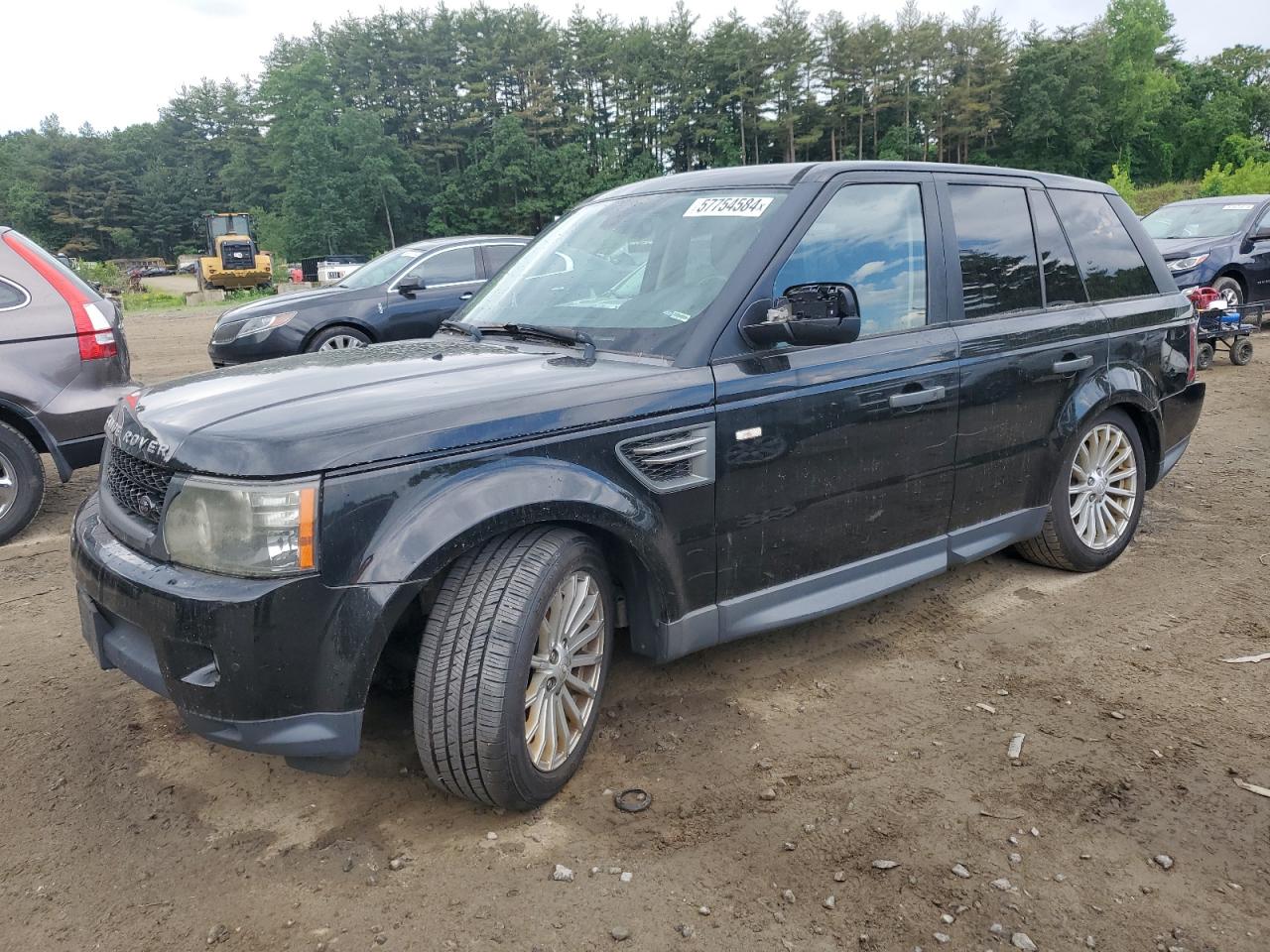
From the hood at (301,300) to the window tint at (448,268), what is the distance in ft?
1.72

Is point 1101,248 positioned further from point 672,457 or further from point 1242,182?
point 1242,182

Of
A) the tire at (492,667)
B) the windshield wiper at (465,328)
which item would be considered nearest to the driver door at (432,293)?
the windshield wiper at (465,328)

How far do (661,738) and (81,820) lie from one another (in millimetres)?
1782

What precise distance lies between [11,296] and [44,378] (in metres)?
0.53

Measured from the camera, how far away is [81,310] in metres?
5.50

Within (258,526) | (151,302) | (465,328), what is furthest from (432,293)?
(151,302)

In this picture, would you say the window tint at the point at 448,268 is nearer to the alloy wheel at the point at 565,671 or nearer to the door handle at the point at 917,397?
the door handle at the point at 917,397

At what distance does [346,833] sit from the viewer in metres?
2.69

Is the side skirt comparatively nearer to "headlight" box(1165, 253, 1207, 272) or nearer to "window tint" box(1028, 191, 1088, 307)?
"window tint" box(1028, 191, 1088, 307)

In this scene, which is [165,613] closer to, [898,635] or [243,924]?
[243,924]

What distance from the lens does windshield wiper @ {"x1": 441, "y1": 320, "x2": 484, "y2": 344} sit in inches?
142

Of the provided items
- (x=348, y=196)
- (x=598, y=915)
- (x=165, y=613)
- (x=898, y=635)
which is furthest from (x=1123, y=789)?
(x=348, y=196)

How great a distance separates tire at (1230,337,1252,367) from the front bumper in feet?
37.0

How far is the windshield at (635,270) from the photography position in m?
3.20
